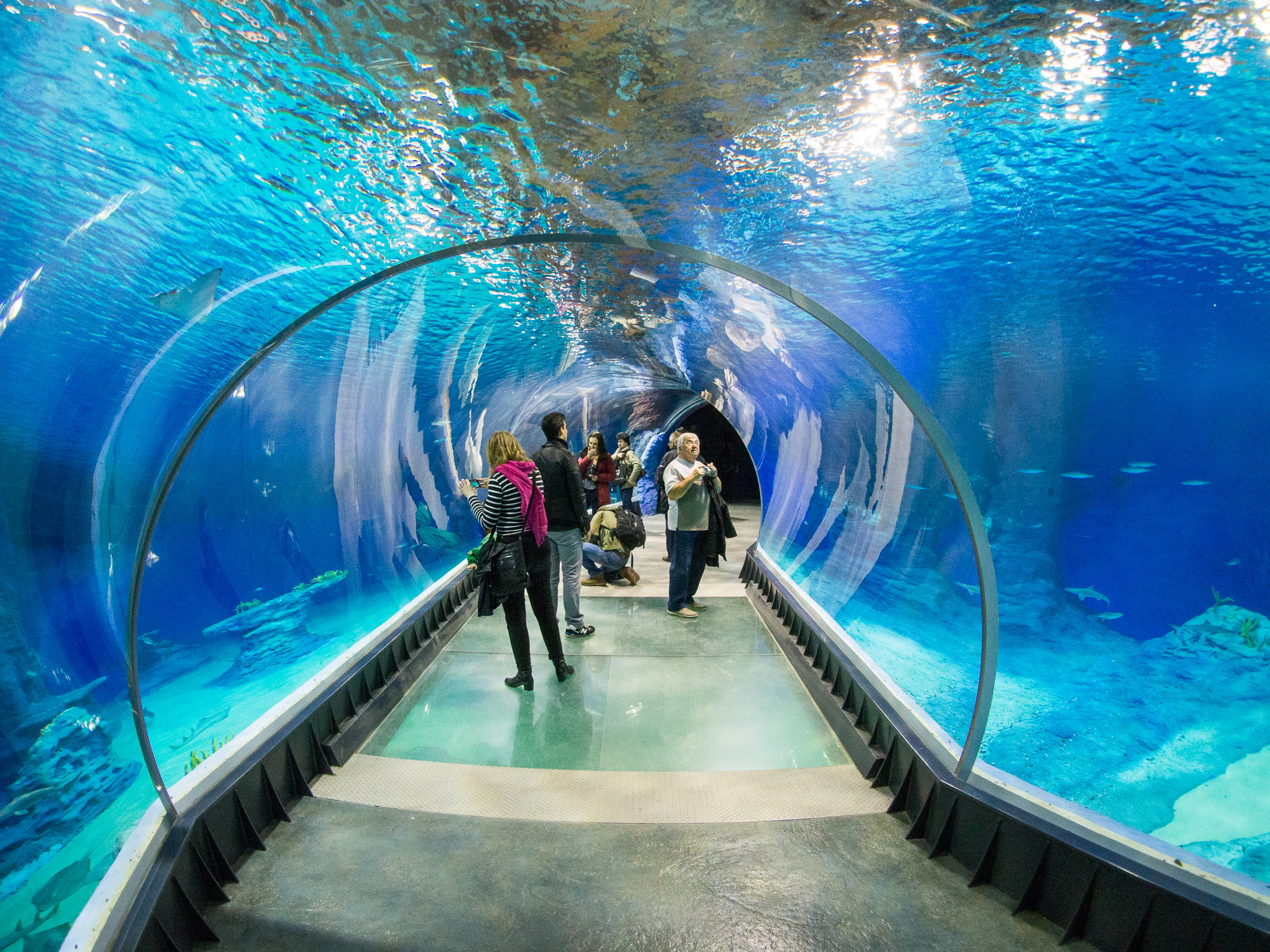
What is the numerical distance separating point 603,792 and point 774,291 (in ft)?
11.2

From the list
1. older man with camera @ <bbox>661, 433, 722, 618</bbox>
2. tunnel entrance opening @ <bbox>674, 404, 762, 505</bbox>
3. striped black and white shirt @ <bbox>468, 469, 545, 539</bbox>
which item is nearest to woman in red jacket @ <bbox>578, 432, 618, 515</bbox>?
older man with camera @ <bbox>661, 433, 722, 618</bbox>

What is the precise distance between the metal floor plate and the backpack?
470cm

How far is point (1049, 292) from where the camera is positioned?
3482mm

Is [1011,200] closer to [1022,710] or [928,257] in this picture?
[928,257]

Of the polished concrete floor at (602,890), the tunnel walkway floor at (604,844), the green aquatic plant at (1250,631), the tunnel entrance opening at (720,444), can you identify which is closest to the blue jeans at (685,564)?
the tunnel walkway floor at (604,844)

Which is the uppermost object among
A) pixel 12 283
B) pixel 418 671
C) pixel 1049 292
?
pixel 1049 292

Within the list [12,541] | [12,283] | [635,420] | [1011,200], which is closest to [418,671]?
[12,541]

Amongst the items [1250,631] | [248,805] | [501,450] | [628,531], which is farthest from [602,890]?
[1250,631]

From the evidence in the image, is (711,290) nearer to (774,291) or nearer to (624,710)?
(774,291)

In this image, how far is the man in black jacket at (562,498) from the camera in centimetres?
525

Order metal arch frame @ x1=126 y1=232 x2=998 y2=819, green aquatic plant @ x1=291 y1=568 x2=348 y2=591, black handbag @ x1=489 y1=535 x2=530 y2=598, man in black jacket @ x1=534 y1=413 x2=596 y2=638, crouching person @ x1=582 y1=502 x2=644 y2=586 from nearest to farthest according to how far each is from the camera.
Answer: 1. metal arch frame @ x1=126 y1=232 x2=998 y2=819
2. black handbag @ x1=489 y1=535 x2=530 y2=598
3. man in black jacket @ x1=534 y1=413 x2=596 y2=638
4. green aquatic plant @ x1=291 y1=568 x2=348 y2=591
5. crouching person @ x1=582 y1=502 x2=644 y2=586

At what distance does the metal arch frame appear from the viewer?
290 centimetres

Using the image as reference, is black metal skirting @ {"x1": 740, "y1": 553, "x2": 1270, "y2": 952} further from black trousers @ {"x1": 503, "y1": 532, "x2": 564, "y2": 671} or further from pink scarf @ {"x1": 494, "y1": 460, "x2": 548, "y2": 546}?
pink scarf @ {"x1": 494, "y1": 460, "x2": 548, "y2": 546}

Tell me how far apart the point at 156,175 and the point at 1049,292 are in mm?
4696
